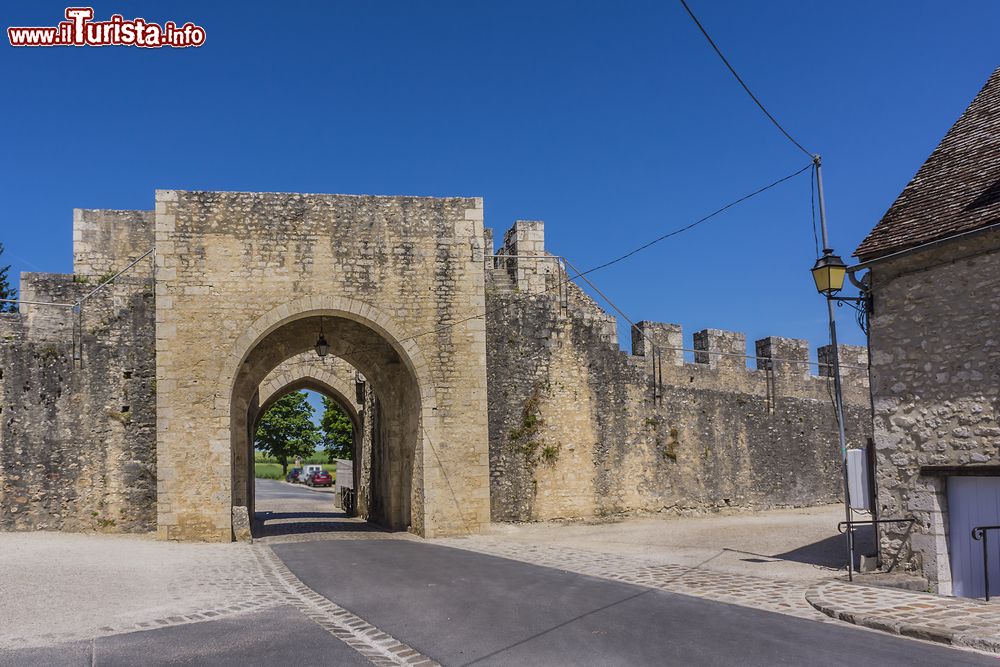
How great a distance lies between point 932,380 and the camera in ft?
28.8

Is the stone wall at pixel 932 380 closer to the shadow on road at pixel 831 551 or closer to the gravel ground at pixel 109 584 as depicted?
the shadow on road at pixel 831 551

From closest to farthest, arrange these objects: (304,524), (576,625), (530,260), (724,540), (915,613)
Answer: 1. (576,625)
2. (915,613)
3. (724,540)
4. (530,260)
5. (304,524)

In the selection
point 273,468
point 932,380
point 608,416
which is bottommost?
point 273,468

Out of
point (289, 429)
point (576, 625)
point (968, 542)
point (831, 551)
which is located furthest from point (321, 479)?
point (576, 625)

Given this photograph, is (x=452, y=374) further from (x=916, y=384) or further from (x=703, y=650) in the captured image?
(x=703, y=650)

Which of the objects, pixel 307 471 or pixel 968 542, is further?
pixel 307 471

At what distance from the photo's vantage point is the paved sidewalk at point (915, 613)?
20.3 ft

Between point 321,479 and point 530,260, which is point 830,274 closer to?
point 530,260

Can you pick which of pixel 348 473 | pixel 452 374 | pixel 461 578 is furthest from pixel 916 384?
pixel 348 473

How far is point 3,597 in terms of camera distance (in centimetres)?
798

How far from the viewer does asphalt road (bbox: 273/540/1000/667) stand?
578cm

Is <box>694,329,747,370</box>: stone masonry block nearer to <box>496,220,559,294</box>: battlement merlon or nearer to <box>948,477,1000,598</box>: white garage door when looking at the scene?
<box>496,220,559,294</box>: battlement merlon

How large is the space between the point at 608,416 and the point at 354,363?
533cm

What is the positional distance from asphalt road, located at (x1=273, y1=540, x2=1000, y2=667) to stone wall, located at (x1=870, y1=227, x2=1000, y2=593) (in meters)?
2.60
